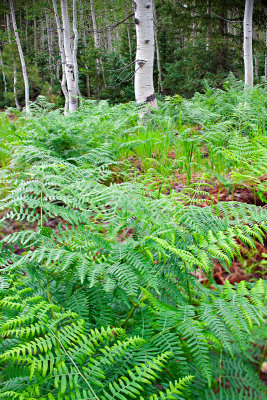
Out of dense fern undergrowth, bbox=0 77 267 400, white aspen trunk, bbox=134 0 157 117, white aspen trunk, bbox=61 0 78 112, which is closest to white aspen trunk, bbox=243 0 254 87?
white aspen trunk, bbox=134 0 157 117

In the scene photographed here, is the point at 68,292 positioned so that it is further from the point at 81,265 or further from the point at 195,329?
Result: the point at 195,329

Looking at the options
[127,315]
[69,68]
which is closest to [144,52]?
[69,68]

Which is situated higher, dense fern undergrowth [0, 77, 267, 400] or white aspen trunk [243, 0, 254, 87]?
white aspen trunk [243, 0, 254, 87]

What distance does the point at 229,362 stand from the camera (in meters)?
1.07

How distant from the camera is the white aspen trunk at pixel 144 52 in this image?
494cm

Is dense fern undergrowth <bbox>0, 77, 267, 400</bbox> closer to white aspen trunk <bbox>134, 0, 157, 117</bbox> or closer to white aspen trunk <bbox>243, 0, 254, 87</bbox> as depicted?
white aspen trunk <bbox>134, 0, 157, 117</bbox>

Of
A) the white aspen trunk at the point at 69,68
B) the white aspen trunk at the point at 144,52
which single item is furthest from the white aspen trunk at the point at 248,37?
the white aspen trunk at the point at 69,68

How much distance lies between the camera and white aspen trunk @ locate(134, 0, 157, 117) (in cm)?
494

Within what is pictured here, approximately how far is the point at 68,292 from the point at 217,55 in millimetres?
12576

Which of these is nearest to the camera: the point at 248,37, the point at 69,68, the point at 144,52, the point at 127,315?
the point at 127,315

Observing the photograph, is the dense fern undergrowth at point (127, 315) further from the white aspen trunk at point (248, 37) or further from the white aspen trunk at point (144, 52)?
the white aspen trunk at point (248, 37)

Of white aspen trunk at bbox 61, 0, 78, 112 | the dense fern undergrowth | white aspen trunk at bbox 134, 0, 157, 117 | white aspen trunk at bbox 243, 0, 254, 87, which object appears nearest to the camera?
the dense fern undergrowth

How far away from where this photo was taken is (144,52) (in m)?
5.11

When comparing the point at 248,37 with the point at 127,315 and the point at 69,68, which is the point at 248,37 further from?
the point at 127,315
